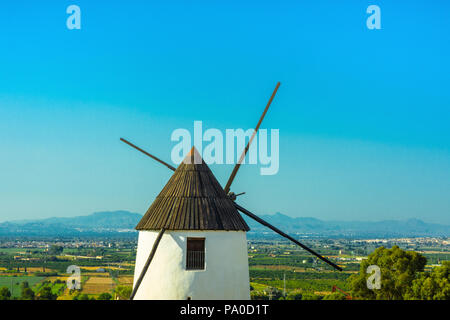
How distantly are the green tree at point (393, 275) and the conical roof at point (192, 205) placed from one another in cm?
1678

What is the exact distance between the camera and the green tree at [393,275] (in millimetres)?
28438

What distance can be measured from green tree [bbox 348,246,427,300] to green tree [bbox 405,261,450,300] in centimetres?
99

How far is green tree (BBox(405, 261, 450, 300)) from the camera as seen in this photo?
84.9 feet

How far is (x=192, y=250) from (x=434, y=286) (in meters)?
17.4

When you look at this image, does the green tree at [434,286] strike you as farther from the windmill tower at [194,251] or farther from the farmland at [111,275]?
the farmland at [111,275]
